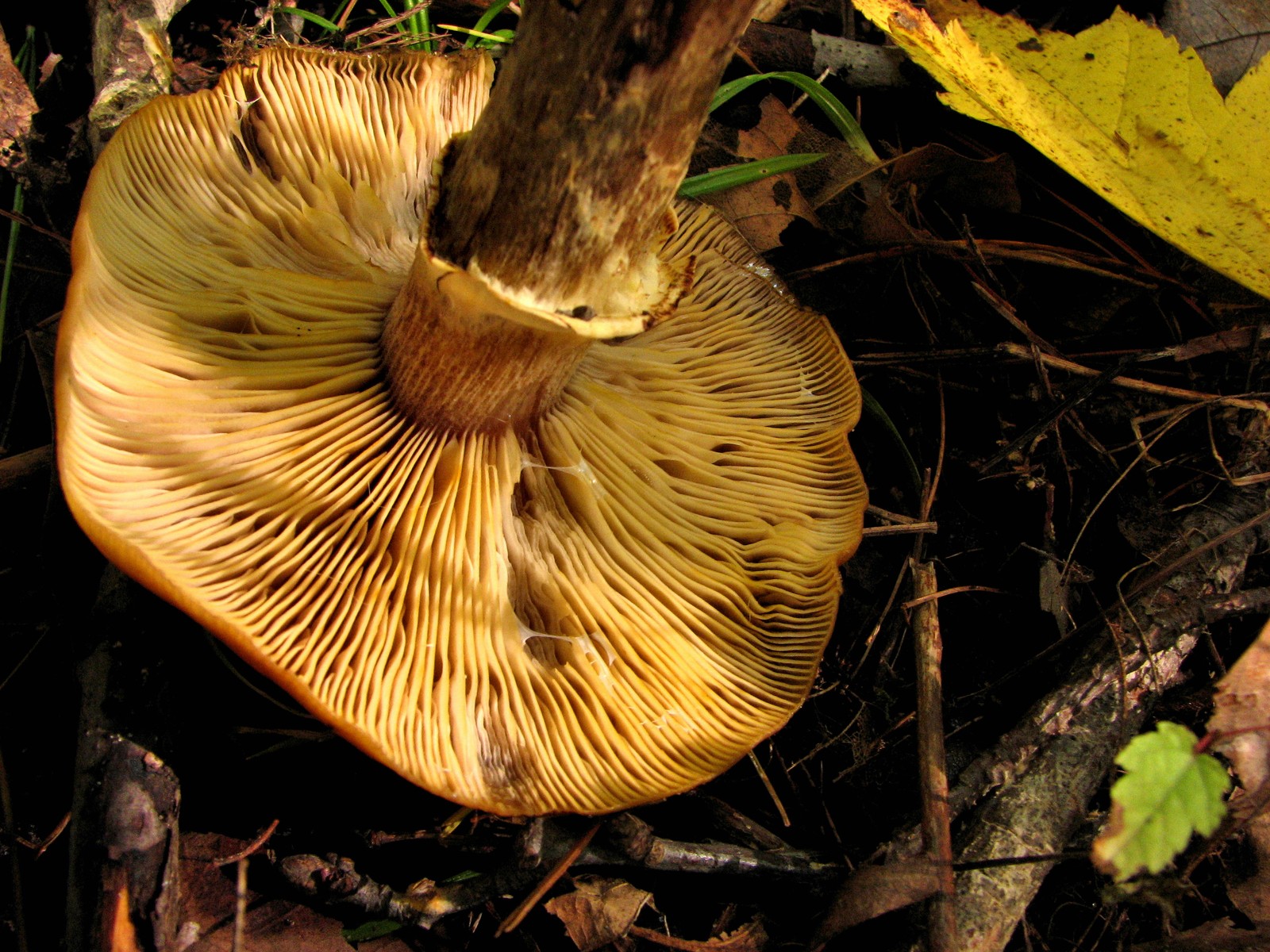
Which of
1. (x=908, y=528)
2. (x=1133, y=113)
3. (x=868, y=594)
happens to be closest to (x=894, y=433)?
(x=908, y=528)

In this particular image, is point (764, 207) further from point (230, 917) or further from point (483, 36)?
point (230, 917)

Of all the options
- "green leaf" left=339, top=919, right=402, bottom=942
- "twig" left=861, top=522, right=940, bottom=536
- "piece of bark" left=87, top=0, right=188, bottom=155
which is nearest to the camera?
"green leaf" left=339, top=919, right=402, bottom=942

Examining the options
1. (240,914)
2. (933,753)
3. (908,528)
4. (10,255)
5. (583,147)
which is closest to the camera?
(583,147)

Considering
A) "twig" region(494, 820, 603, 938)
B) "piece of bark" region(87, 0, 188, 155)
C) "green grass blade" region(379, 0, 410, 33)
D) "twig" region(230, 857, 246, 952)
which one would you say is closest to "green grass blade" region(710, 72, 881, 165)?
"green grass blade" region(379, 0, 410, 33)

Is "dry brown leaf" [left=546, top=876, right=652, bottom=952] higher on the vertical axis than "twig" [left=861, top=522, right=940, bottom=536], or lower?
lower

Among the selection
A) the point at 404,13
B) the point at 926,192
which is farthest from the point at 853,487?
the point at 404,13

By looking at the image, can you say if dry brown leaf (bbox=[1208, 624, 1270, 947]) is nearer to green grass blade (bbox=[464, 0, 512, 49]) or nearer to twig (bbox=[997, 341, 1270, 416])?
twig (bbox=[997, 341, 1270, 416])
